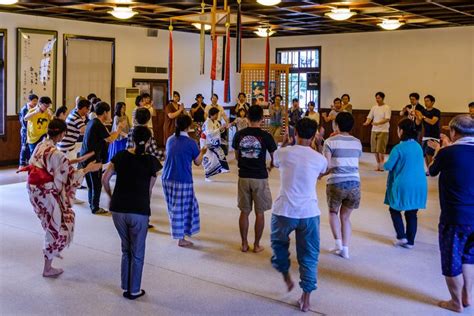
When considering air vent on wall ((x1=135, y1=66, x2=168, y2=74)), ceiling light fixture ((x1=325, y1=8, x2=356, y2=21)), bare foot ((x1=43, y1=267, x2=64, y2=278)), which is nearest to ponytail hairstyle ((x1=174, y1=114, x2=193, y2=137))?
bare foot ((x1=43, y1=267, x2=64, y2=278))

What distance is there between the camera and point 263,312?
166 inches

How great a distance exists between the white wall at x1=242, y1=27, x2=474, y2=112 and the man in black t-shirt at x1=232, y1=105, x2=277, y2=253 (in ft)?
32.1

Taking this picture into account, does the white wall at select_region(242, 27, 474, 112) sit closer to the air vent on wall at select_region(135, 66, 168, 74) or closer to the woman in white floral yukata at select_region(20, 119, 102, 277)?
the air vent on wall at select_region(135, 66, 168, 74)

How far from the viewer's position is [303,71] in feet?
54.1

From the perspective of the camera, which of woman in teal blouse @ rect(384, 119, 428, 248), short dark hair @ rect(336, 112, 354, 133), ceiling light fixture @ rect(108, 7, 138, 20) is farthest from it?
ceiling light fixture @ rect(108, 7, 138, 20)

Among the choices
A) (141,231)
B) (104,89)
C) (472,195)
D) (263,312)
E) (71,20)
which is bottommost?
(263,312)

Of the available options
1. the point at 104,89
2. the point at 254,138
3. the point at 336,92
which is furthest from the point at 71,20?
the point at 254,138

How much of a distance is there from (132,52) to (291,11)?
15.4 ft

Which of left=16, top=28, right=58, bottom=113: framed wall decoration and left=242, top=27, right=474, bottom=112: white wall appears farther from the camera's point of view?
left=242, top=27, right=474, bottom=112: white wall

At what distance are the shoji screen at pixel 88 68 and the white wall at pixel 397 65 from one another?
5388mm

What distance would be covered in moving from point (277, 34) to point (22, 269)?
12228mm

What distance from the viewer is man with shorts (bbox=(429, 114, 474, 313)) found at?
4.06 metres

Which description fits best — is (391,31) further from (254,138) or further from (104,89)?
(254,138)

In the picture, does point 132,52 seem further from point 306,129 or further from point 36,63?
point 306,129
